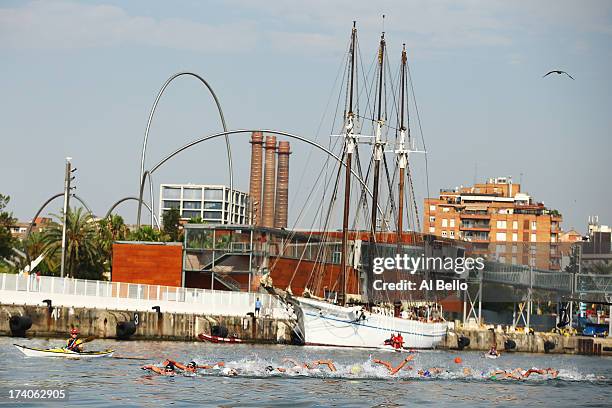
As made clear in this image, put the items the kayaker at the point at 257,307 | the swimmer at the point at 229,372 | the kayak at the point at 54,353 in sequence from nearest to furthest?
the swimmer at the point at 229,372 < the kayak at the point at 54,353 < the kayaker at the point at 257,307

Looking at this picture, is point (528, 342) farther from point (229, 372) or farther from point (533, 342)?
point (229, 372)

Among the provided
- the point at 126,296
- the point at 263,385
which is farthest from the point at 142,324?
the point at 263,385

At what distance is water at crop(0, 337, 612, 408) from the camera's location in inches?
1811

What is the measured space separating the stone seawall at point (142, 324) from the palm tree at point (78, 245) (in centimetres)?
2435

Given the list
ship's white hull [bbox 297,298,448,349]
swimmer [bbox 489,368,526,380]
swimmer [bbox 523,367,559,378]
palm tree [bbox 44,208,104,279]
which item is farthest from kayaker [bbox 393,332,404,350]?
palm tree [bbox 44,208,104,279]

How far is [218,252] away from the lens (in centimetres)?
10450

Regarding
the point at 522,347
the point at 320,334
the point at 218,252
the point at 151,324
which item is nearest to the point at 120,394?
the point at 151,324

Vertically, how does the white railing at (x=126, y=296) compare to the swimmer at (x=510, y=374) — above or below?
above

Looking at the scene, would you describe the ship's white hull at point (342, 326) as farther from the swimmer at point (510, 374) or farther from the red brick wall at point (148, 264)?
the swimmer at point (510, 374)

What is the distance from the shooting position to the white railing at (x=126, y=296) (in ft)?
251

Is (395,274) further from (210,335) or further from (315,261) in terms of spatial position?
(210,335)

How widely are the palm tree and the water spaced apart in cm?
4235

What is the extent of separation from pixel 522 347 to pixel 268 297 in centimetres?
3152

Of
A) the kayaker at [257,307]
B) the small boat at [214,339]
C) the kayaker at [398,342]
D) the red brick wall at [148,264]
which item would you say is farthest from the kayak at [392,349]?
the red brick wall at [148,264]
